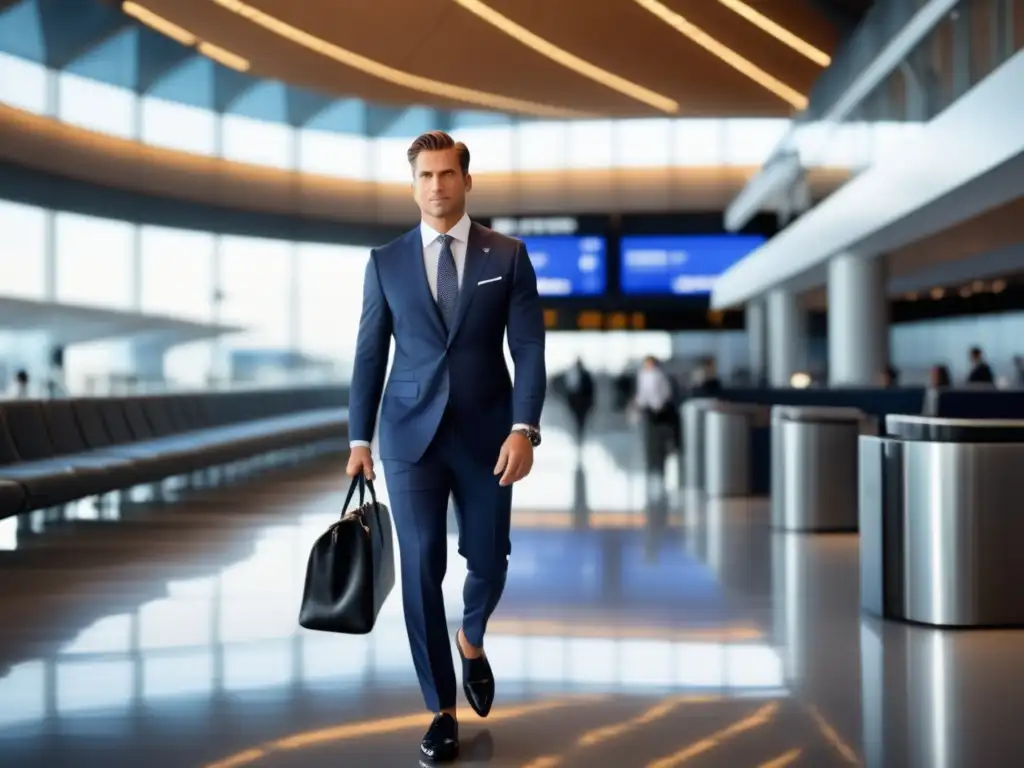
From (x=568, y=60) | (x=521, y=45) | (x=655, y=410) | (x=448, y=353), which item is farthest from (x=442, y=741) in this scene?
(x=568, y=60)

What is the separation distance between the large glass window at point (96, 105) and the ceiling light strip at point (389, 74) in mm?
5544

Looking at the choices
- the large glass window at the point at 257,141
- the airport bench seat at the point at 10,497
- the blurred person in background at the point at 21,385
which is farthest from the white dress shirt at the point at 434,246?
the large glass window at the point at 257,141

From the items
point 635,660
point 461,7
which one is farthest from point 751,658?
point 461,7

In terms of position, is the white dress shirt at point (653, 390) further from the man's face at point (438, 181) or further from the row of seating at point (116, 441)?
the man's face at point (438, 181)

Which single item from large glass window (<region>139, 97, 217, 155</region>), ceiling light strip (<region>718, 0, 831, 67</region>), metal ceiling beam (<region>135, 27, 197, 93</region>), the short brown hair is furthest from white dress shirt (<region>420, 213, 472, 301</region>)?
large glass window (<region>139, 97, 217, 155</region>)

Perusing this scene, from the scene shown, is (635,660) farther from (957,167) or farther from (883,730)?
(957,167)

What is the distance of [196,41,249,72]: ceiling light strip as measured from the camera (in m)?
25.5

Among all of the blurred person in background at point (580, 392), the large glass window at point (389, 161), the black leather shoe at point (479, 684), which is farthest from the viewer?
the large glass window at point (389, 161)

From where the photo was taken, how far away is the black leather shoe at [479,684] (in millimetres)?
4344

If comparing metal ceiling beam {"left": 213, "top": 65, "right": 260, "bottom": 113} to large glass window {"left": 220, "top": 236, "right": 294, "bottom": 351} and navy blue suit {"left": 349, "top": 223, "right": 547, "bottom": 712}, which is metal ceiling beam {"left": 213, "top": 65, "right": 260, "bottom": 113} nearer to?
large glass window {"left": 220, "top": 236, "right": 294, "bottom": 351}

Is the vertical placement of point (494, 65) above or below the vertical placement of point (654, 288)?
above

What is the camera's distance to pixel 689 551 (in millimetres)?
9117

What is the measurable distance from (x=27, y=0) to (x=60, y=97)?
3.57 meters

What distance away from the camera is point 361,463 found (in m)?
3.99
